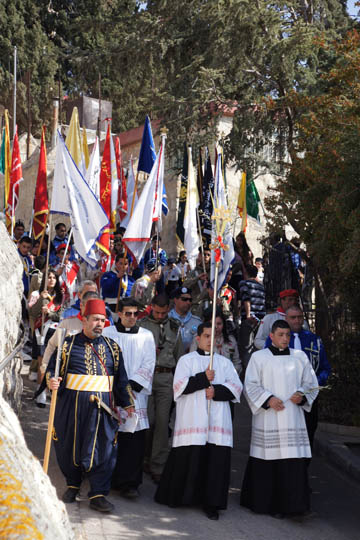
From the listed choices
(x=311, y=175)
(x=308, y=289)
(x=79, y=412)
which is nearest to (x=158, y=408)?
(x=79, y=412)

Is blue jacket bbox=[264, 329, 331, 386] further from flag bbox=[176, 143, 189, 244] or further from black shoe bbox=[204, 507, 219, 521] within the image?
flag bbox=[176, 143, 189, 244]

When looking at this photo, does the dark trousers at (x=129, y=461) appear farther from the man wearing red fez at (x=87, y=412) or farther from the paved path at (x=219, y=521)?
the man wearing red fez at (x=87, y=412)

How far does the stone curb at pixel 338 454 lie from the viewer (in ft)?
28.2

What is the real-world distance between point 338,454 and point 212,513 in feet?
8.95

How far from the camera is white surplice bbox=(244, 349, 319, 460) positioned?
23.6 feet

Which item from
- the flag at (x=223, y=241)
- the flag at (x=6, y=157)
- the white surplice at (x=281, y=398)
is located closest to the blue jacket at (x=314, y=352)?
the white surplice at (x=281, y=398)

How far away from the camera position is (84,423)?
6766 millimetres

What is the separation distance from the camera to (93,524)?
6.30m

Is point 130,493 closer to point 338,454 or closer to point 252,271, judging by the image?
point 338,454

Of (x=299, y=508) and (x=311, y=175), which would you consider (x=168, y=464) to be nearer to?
(x=299, y=508)

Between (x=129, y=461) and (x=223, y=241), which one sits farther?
(x=223, y=241)

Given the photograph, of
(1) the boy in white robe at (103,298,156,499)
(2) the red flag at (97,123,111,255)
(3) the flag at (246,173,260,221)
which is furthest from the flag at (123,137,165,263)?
(3) the flag at (246,173,260,221)

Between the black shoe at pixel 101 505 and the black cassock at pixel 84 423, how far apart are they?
1.7 inches

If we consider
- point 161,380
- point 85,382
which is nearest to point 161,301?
point 161,380
